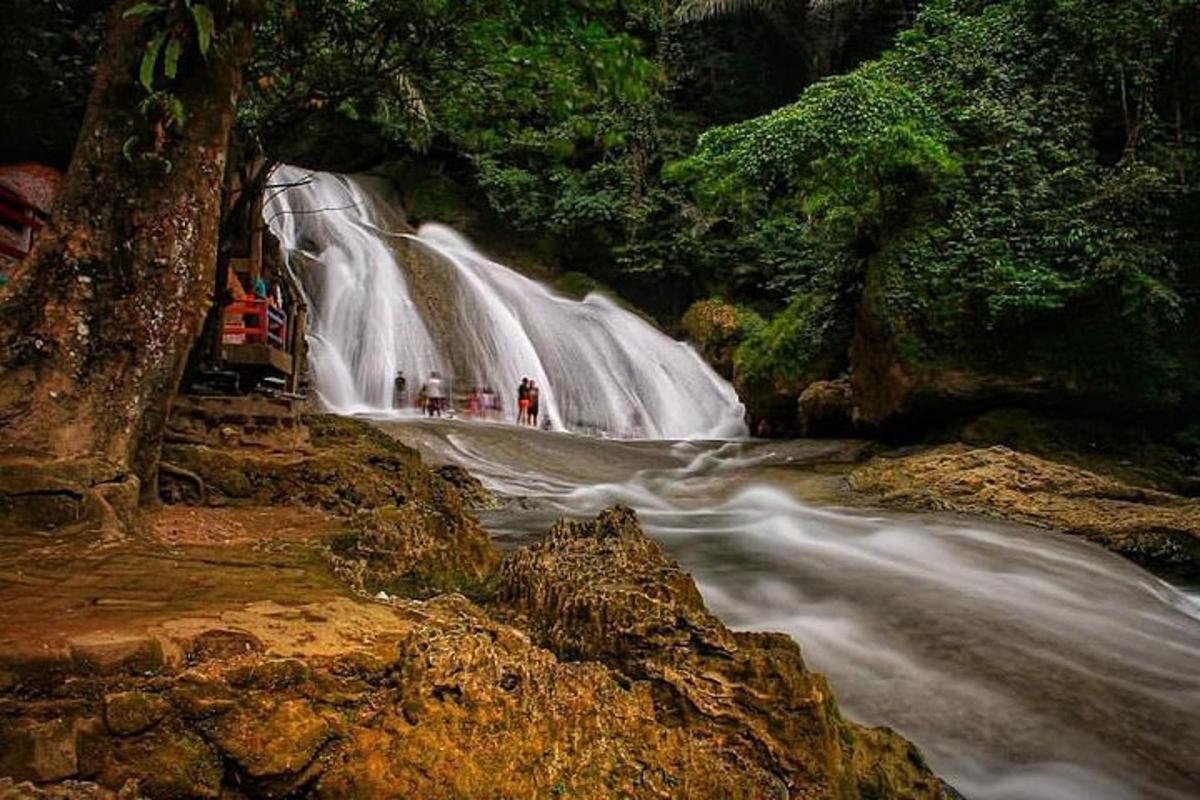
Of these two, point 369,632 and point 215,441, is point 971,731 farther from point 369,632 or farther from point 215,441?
point 215,441

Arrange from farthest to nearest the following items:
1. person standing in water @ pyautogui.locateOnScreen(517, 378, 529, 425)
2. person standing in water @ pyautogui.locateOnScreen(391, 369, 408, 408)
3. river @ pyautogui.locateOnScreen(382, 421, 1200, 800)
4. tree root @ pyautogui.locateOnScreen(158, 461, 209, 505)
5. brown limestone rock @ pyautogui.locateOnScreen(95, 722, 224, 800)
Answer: person standing in water @ pyautogui.locateOnScreen(517, 378, 529, 425)
person standing in water @ pyautogui.locateOnScreen(391, 369, 408, 408)
tree root @ pyautogui.locateOnScreen(158, 461, 209, 505)
river @ pyautogui.locateOnScreen(382, 421, 1200, 800)
brown limestone rock @ pyautogui.locateOnScreen(95, 722, 224, 800)

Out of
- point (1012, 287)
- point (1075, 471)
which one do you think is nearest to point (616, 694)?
point (1075, 471)

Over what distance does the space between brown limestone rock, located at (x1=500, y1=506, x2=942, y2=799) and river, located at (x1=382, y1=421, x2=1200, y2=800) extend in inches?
49.8

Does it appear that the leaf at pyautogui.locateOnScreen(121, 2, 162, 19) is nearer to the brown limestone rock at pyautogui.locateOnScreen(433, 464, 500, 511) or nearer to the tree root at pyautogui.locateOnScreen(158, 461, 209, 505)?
the tree root at pyautogui.locateOnScreen(158, 461, 209, 505)

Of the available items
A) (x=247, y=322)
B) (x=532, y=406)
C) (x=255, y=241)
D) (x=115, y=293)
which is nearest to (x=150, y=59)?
(x=115, y=293)

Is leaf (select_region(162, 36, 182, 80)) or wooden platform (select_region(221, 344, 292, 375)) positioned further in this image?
wooden platform (select_region(221, 344, 292, 375))

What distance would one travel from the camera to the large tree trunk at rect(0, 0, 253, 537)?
10.6 ft

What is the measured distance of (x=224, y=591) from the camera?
2.51m

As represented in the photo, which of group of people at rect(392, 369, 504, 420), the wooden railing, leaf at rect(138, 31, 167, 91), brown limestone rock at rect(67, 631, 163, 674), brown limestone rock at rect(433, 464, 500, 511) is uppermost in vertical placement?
leaf at rect(138, 31, 167, 91)

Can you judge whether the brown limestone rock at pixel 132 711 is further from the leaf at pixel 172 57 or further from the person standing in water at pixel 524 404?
the person standing in water at pixel 524 404

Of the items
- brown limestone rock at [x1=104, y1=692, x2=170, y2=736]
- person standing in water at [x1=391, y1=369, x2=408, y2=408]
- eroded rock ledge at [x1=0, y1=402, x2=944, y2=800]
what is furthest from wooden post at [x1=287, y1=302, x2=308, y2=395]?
person standing in water at [x1=391, y1=369, x2=408, y2=408]

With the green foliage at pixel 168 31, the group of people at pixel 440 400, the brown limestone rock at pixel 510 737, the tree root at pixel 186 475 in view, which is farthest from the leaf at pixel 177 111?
the group of people at pixel 440 400

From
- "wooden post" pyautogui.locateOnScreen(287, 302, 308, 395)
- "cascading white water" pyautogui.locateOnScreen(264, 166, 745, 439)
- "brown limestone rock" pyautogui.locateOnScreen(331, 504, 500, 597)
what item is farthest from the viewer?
"cascading white water" pyautogui.locateOnScreen(264, 166, 745, 439)

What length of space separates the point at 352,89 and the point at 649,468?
812 centimetres
